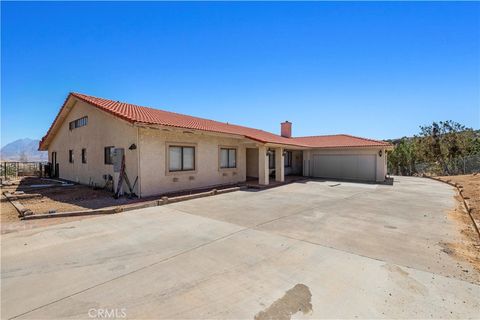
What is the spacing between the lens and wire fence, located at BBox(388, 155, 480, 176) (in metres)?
22.7

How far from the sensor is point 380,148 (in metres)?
18.8

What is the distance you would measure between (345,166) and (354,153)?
1.35m

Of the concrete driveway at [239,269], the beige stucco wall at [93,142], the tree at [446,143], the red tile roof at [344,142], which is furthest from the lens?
the tree at [446,143]

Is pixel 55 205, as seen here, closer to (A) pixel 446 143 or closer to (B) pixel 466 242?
(B) pixel 466 242

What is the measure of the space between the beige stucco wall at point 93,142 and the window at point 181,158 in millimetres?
1923

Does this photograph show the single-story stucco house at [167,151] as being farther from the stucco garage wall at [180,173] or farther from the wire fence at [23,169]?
the wire fence at [23,169]

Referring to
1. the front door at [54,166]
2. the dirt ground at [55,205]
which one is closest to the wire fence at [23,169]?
the front door at [54,166]

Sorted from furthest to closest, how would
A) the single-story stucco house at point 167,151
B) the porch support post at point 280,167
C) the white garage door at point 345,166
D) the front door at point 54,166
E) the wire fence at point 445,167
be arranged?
1. the wire fence at point 445,167
2. the front door at point 54,166
3. the white garage door at point 345,166
4. the porch support post at point 280,167
5. the single-story stucco house at point 167,151

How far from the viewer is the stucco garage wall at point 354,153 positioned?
18.7 m

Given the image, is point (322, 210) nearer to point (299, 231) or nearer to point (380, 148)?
point (299, 231)

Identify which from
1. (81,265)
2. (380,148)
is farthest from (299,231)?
(380,148)

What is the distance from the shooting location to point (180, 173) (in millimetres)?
12727

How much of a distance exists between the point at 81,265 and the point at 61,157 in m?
19.1

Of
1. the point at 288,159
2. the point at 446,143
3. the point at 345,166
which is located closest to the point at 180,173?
the point at 288,159
